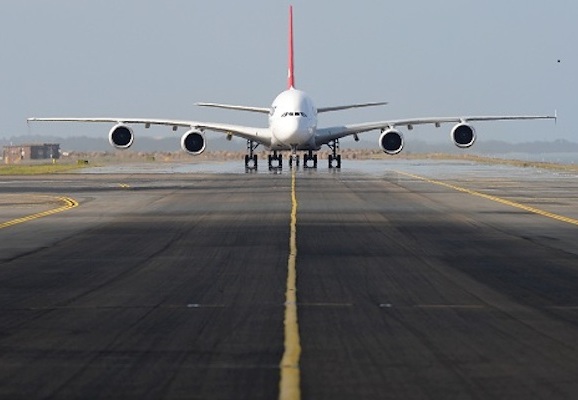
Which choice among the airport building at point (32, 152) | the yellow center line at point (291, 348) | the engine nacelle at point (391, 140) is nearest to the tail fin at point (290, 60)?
the engine nacelle at point (391, 140)

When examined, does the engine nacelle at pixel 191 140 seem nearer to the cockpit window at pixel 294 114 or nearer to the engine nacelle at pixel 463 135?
the cockpit window at pixel 294 114

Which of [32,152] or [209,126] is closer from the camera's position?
[209,126]

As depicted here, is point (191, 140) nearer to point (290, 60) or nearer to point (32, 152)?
point (290, 60)

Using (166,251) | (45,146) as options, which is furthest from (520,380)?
(45,146)

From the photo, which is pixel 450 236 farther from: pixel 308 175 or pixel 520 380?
pixel 308 175

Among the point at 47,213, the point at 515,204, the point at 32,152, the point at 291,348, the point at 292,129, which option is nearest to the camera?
the point at 291,348

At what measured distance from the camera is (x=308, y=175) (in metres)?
65.1

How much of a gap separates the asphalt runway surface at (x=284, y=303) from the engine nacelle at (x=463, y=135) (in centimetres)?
3911

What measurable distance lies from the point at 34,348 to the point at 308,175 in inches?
2094

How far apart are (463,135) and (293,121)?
1175cm

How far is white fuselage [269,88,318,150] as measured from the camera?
69.3m


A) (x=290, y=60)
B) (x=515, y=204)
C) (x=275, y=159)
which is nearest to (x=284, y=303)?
(x=515, y=204)

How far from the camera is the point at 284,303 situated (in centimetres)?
1573

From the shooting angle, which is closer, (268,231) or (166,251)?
(166,251)
